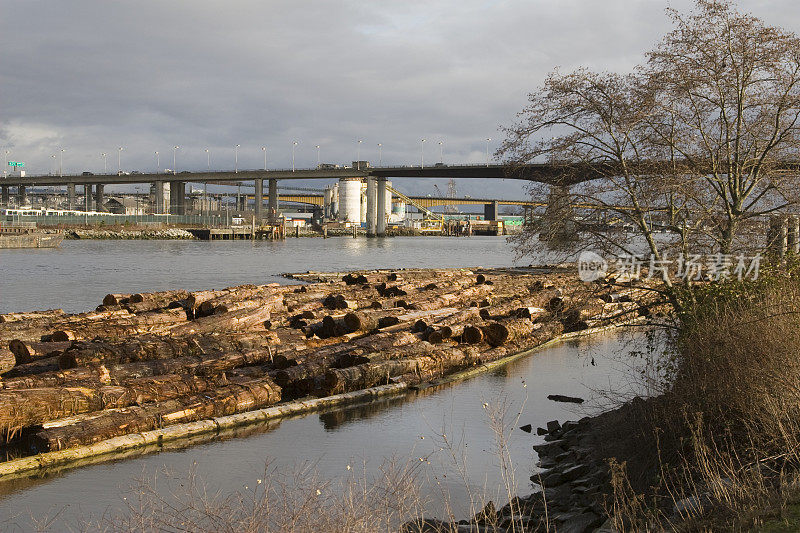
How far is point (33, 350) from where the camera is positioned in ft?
48.4

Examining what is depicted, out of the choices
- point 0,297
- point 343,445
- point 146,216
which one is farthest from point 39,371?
point 146,216

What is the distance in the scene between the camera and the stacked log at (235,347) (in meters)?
11.6

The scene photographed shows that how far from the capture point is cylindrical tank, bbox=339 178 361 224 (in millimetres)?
179250

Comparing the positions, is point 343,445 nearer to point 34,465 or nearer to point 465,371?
point 34,465

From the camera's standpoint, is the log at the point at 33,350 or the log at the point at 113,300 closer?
the log at the point at 33,350

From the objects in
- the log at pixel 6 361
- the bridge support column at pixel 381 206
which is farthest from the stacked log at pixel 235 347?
the bridge support column at pixel 381 206

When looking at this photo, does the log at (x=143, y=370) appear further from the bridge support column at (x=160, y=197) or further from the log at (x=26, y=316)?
the bridge support column at (x=160, y=197)

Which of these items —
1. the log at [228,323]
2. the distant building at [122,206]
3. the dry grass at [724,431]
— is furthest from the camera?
the distant building at [122,206]

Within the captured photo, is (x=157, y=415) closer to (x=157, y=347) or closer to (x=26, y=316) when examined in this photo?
(x=157, y=347)

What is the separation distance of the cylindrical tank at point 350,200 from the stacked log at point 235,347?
15463cm

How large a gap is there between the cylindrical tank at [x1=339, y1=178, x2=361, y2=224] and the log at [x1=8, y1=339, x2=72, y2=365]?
534ft

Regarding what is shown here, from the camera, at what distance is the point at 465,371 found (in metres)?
17.2

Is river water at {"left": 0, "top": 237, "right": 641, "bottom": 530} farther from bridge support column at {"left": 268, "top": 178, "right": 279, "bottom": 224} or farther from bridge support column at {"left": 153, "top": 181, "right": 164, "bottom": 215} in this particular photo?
bridge support column at {"left": 153, "top": 181, "right": 164, "bottom": 215}

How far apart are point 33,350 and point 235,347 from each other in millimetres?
4093
